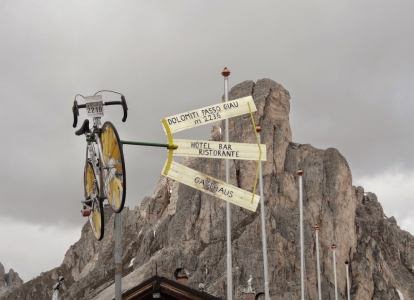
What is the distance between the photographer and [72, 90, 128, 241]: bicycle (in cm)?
946

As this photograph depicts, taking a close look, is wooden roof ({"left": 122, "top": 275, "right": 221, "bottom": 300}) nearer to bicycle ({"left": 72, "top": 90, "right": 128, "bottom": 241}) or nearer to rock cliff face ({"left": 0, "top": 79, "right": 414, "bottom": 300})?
bicycle ({"left": 72, "top": 90, "right": 128, "bottom": 241})

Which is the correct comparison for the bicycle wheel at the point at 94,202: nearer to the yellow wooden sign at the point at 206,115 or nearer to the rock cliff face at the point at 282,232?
the yellow wooden sign at the point at 206,115

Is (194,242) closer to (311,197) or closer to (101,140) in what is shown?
(311,197)

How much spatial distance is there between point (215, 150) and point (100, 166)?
2.52 m

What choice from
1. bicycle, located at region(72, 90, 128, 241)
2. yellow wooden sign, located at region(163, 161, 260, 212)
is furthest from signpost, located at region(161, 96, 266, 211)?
bicycle, located at region(72, 90, 128, 241)

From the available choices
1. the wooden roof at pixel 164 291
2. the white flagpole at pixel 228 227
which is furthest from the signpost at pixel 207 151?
the white flagpole at pixel 228 227

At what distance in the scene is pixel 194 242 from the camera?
170250 millimetres

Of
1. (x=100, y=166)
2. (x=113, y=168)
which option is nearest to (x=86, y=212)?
(x=100, y=166)

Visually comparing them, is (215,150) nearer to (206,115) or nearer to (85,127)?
(206,115)

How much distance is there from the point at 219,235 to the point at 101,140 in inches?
6303

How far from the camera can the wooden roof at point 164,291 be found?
1780 cm

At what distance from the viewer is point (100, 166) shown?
10172mm

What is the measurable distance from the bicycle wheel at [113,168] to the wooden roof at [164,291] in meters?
8.44

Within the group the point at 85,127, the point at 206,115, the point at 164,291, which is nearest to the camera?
the point at 85,127
